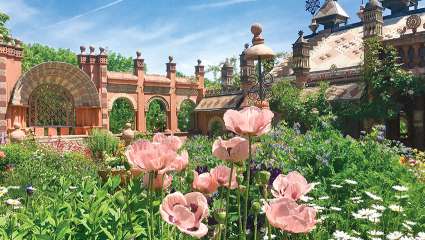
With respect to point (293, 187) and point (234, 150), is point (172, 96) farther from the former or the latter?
point (293, 187)

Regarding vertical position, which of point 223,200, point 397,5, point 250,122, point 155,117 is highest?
point 397,5

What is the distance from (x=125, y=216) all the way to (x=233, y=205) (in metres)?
1.31

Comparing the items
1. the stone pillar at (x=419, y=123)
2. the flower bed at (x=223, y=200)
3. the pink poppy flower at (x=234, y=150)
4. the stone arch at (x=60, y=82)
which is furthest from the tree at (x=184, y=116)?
the pink poppy flower at (x=234, y=150)

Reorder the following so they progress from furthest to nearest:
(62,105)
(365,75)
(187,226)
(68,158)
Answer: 1. (62,105)
2. (365,75)
3. (68,158)
4. (187,226)

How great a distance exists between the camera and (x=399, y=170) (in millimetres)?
5160

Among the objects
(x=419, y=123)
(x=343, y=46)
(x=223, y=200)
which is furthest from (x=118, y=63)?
(x=223, y=200)

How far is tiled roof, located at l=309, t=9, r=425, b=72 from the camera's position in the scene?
23750 millimetres

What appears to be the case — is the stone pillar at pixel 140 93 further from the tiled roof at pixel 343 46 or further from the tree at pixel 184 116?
the tiled roof at pixel 343 46

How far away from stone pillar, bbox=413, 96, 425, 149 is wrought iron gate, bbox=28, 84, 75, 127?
52.1 feet

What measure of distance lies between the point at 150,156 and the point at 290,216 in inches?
20.9

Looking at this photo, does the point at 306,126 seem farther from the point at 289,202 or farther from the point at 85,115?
the point at 289,202

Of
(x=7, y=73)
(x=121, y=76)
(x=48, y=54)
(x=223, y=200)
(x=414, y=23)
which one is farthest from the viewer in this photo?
(x=48, y=54)

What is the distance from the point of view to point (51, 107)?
21188mm

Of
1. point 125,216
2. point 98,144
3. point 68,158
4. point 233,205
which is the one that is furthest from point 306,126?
point 125,216
